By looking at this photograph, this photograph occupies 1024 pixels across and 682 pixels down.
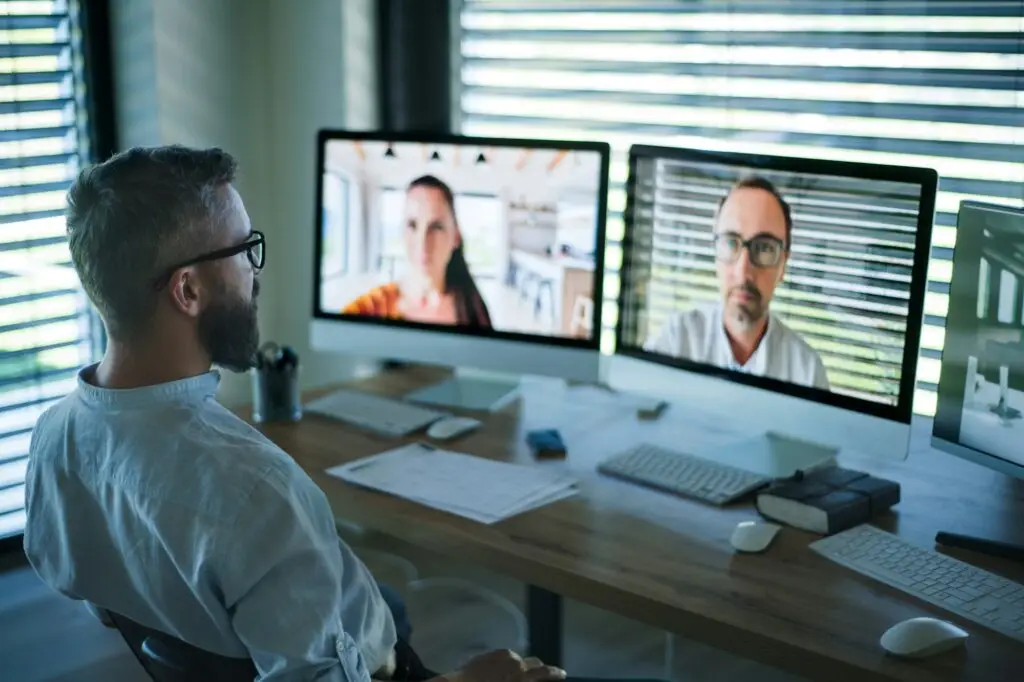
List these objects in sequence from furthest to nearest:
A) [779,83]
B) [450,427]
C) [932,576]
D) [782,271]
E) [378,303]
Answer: [779,83] < [378,303] < [450,427] < [782,271] < [932,576]

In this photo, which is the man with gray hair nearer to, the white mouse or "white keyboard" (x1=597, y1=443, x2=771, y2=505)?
"white keyboard" (x1=597, y1=443, x2=771, y2=505)

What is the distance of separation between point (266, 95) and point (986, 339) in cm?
211

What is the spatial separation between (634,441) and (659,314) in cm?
25

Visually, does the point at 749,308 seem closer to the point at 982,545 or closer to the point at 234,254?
the point at 982,545

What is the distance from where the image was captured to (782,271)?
2.15 meters

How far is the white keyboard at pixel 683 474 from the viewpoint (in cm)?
211

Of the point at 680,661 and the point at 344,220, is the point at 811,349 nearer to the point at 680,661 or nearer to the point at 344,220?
the point at 680,661

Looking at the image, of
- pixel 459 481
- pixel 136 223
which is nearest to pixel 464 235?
pixel 459 481

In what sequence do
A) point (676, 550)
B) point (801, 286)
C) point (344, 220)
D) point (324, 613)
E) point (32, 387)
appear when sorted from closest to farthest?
point (324, 613) < point (676, 550) < point (801, 286) < point (344, 220) < point (32, 387)

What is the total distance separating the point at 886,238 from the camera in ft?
6.61

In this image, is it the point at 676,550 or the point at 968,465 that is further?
the point at 968,465

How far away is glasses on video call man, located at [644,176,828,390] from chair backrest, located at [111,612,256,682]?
A: 1076mm

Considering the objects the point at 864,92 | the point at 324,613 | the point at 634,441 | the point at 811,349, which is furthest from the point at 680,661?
the point at 864,92

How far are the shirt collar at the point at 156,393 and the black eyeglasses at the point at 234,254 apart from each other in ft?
0.43
